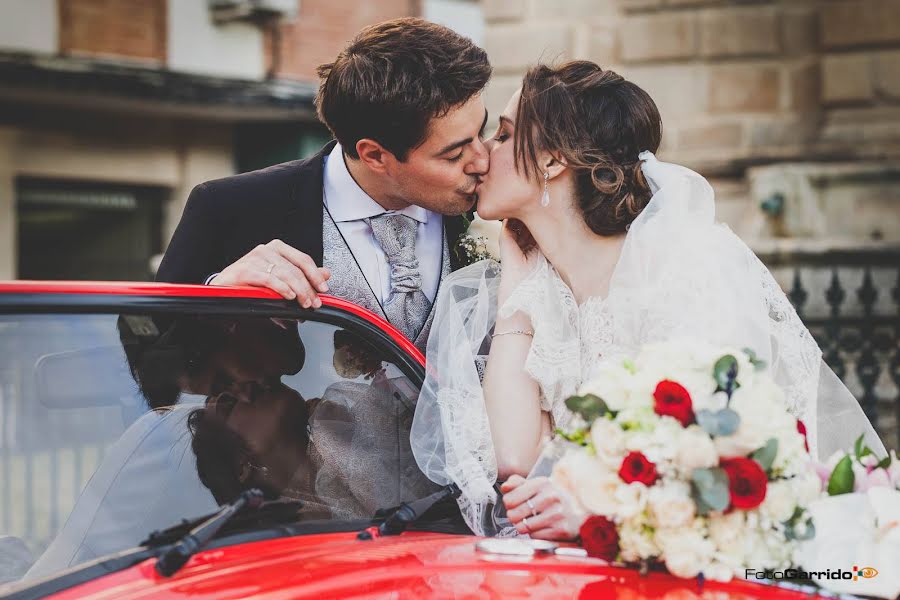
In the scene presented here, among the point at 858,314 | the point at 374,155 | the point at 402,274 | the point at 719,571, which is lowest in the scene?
the point at 858,314

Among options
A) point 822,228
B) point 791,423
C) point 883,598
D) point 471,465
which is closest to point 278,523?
point 471,465

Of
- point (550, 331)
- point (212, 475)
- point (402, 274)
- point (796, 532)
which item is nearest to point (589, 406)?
point (796, 532)

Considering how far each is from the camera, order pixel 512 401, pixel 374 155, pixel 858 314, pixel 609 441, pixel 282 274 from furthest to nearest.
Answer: pixel 858 314
pixel 374 155
pixel 512 401
pixel 282 274
pixel 609 441

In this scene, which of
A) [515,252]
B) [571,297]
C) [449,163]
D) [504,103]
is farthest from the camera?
[504,103]

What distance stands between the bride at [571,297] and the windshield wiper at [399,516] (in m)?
0.14

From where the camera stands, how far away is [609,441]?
186 cm

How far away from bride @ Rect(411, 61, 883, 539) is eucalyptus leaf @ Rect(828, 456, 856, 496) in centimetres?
40

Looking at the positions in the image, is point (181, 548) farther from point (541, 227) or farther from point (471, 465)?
point (541, 227)

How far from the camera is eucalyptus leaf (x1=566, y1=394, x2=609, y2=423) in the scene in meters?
1.91

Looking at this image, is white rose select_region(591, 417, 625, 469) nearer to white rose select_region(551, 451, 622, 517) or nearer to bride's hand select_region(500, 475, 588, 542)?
white rose select_region(551, 451, 622, 517)

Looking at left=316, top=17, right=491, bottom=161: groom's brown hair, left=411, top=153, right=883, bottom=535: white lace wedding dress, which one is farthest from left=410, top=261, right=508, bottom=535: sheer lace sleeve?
left=316, top=17, right=491, bottom=161: groom's brown hair

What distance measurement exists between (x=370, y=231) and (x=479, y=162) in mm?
398

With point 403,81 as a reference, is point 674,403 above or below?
below

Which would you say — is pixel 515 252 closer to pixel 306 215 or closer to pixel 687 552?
pixel 306 215
